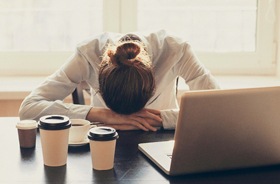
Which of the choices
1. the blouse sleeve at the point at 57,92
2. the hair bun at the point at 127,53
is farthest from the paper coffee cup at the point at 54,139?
the blouse sleeve at the point at 57,92

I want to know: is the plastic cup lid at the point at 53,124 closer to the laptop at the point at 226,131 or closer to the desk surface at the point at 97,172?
the desk surface at the point at 97,172

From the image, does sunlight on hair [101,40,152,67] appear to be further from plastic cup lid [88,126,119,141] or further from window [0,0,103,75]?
window [0,0,103,75]

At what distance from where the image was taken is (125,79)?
1.73m

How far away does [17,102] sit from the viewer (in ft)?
9.12

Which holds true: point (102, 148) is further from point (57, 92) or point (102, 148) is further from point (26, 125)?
point (57, 92)

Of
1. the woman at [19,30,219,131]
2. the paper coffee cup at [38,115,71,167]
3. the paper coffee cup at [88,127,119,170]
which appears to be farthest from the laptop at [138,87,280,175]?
the woman at [19,30,219,131]

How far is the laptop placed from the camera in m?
1.30

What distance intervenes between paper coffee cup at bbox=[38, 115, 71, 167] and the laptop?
26cm

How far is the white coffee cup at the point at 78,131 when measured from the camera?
5.32 ft

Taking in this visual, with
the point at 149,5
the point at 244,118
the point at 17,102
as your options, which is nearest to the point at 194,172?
the point at 244,118

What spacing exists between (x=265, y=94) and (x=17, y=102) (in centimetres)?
172

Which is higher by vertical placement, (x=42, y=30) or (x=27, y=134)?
(x=42, y=30)

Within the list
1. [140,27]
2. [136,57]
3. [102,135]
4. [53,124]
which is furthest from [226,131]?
[140,27]

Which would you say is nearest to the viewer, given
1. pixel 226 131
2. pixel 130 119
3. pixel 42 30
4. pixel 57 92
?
pixel 226 131
